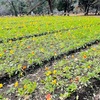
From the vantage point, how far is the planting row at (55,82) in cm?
458

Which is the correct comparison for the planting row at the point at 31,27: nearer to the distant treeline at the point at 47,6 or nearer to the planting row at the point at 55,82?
the planting row at the point at 55,82

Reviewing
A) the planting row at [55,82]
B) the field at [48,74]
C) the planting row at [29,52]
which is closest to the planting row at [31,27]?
the planting row at [29,52]

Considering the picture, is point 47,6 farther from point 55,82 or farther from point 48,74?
point 55,82

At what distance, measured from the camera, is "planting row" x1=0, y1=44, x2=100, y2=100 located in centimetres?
458

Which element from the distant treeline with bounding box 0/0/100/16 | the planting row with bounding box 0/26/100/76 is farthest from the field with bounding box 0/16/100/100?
the distant treeline with bounding box 0/0/100/16

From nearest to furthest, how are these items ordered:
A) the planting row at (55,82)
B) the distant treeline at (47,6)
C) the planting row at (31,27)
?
the planting row at (55,82)
the planting row at (31,27)
the distant treeline at (47,6)

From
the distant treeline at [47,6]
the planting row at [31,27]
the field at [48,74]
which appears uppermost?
the field at [48,74]

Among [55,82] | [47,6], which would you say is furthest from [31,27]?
[47,6]

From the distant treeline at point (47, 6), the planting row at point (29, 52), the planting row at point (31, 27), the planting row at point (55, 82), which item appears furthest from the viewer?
the distant treeline at point (47, 6)

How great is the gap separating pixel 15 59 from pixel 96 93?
9.72 ft

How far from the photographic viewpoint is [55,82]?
16.1 feet

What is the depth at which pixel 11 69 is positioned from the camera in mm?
5809

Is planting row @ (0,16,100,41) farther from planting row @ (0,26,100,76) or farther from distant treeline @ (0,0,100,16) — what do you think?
distant treeline @ (0,0,100,16)

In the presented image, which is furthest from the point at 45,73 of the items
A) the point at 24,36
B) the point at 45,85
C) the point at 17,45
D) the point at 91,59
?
the point at 24,36
